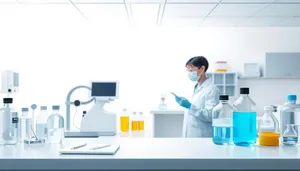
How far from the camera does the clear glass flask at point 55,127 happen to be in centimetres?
146

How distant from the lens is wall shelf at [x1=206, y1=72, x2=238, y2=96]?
533 centimetres

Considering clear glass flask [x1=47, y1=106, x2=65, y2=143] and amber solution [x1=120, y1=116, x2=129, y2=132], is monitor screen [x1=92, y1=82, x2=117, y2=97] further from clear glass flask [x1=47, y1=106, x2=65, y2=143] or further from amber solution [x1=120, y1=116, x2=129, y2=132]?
clear glass flask [x1=47, y1=106, x2=65, y2=143]

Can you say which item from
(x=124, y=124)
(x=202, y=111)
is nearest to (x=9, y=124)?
(x=202, y=111)

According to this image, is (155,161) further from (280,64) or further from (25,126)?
(280,64)

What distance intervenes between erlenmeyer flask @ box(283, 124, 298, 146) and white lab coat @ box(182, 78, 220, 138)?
1267 millimetres

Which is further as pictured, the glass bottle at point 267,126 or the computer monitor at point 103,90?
the computer monitor at point 103,90

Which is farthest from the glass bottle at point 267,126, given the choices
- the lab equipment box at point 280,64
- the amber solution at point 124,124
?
the lab equipment box at point 280,64

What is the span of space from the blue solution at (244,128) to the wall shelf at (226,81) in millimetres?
4076

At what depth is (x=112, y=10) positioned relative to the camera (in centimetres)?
410

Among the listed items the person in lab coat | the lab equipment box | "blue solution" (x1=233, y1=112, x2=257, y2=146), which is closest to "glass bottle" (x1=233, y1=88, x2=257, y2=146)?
"blue solution" (x1=233, y1=112, x2=257, y2=146)

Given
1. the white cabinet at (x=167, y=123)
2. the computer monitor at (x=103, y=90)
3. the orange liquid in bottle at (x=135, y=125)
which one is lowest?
the white cabinet at (x=167, y=123)

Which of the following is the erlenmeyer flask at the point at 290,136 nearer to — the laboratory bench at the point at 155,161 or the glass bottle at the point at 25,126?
the laboratory bench at the point at 155,161

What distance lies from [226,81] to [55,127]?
14.0ft

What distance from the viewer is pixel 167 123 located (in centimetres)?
448
